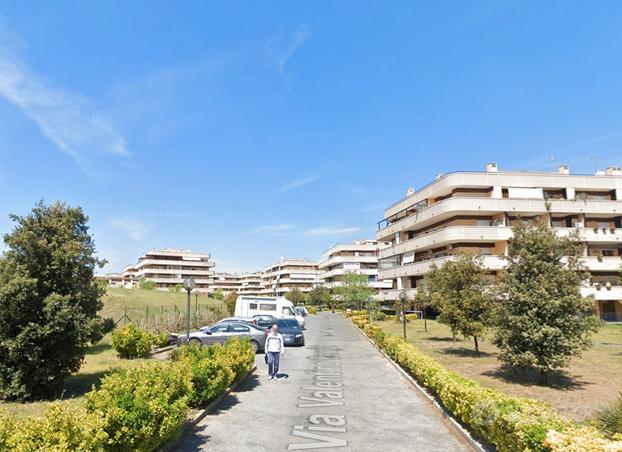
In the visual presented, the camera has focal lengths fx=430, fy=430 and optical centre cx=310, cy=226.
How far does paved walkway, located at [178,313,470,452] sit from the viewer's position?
7.42 metres

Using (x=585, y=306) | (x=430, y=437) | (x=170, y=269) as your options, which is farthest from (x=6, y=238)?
(x=170, y=269)

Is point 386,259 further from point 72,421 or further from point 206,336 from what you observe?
point 72,421

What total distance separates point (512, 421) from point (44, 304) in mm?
10197

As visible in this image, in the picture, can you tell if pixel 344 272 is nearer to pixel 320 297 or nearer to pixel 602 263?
pixel 320 297

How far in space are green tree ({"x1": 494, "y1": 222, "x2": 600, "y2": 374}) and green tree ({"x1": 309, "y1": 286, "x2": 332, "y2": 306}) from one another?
79.3m

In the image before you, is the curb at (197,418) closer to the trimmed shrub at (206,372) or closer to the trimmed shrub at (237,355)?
the trimmed shrub at (206,372)

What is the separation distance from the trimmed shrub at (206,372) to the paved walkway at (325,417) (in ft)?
1.44

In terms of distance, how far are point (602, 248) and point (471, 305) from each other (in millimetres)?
34215

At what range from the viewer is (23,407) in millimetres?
9453

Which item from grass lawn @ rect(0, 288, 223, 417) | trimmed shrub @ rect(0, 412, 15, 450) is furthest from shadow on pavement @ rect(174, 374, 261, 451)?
trimmed shrub @ rect(0, 412, 15, 450)

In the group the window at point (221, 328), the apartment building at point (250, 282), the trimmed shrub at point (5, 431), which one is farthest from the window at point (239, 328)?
the apartment building at point (250, 282)

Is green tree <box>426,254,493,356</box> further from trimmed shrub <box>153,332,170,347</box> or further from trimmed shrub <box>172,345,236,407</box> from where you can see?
trimmed shrub <box>153,332,170,347</box>

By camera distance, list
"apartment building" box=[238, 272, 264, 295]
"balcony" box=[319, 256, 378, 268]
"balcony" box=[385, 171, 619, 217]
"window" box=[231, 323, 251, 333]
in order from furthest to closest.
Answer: "apartment building" box=[238, 272, 264, 295], "balcony" box=[319, 256, 378, 268], "balcony" box=[385, 171, 619, 217], "window" box=[231, 323, 251, 333]

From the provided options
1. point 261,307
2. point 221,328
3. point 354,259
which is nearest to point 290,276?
point 354,259
